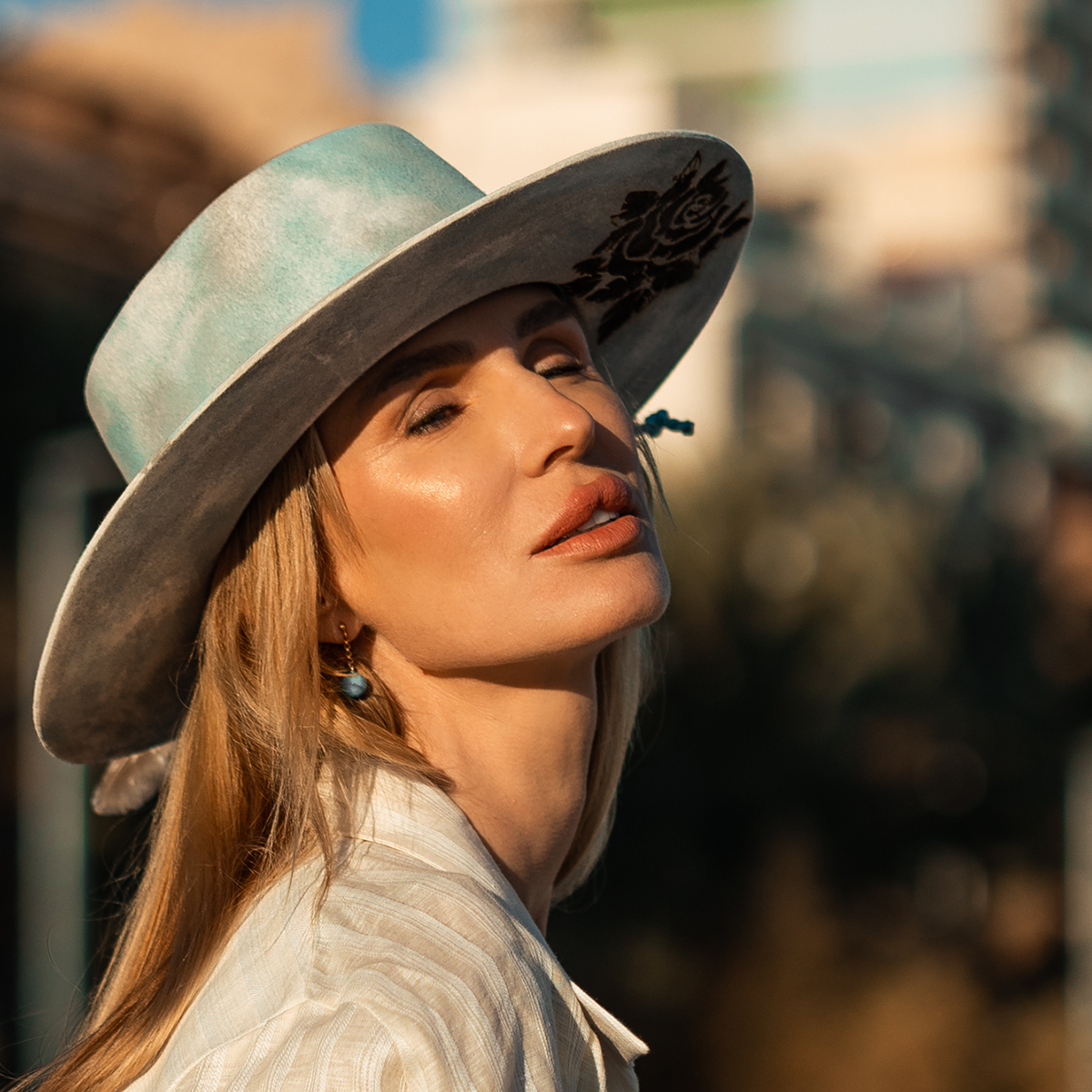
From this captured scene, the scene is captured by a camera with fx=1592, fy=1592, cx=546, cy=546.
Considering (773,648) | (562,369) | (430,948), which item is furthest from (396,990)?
(773,648)

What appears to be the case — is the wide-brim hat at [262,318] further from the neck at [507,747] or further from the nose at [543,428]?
the neck at [507,747]

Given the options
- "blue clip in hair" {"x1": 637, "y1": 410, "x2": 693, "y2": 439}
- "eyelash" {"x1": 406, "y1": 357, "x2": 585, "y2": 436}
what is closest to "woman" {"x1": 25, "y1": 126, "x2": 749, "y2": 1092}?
"eyelash" {"x1": 406, "y1": 357, "x2": 585, "y2": 436}

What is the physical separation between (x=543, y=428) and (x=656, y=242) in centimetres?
51

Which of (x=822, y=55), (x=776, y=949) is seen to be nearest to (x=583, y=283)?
(x=776, y=949)

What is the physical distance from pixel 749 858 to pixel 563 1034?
1731cm

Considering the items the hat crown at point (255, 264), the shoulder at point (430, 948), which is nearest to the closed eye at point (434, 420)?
the hat crown at point (255, 264)

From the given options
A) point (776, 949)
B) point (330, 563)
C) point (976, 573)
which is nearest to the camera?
point (330, 563)

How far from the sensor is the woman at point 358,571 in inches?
77.9

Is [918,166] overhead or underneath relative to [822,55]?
underneath

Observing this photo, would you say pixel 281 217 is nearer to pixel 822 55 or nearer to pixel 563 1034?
pixel 563 1034

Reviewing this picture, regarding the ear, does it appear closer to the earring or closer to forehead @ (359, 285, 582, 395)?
the earring

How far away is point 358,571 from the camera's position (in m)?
2.26

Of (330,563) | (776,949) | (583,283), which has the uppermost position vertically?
(583,283)

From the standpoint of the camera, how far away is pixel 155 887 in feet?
7.27
